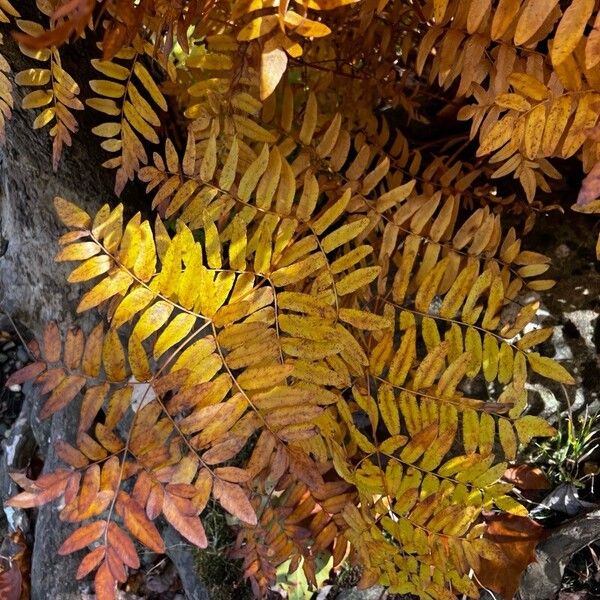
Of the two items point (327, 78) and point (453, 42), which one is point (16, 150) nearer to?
point (327, 78)

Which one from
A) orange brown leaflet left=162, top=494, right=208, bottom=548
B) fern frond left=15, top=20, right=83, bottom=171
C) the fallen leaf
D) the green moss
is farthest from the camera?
the green moss

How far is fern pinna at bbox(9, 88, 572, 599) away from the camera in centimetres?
95

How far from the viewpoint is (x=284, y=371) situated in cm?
93

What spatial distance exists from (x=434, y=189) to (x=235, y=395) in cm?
80

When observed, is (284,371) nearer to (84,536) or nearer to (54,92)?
(84,536)

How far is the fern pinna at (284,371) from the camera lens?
3.11ft

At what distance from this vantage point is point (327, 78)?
146 cm

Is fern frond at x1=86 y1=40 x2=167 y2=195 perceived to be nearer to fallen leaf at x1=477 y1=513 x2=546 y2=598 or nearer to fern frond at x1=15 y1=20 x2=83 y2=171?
fern frond at x1=15 y1=20 x2=83 y2=171

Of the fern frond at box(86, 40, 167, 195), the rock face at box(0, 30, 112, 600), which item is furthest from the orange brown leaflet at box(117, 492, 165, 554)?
the rock face at box(0, 30, 112, 600)

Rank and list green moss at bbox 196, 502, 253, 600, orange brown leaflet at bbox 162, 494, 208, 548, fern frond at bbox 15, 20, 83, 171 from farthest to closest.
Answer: green moss at bbox 196, 502, 253, 600, fern frond at bbox 15, 20, 83, 171, orange brown leaflet at bbox 162, 494, 208, 548

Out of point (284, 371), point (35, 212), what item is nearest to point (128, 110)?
point (35, 212)

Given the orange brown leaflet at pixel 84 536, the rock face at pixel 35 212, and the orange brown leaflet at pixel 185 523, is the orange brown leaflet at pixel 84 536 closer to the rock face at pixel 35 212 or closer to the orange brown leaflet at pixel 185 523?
the orange brown leaflet at pixel 185 523

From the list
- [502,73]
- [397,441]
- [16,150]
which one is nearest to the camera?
[502,73]

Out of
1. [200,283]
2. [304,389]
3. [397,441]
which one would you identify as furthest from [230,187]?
[397,441]
